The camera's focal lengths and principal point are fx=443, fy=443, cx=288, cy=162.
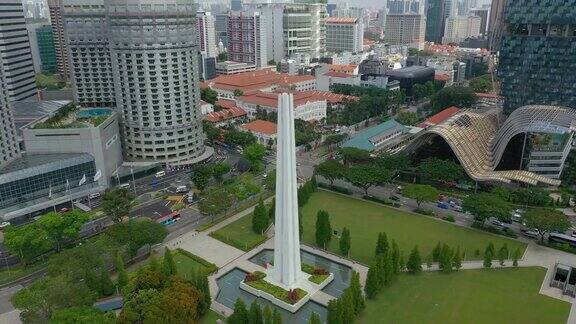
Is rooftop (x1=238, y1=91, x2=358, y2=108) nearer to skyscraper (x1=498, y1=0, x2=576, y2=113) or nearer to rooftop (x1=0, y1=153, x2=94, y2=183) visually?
skyscraper (x1=498, y1=0, x2=576, y2=113)

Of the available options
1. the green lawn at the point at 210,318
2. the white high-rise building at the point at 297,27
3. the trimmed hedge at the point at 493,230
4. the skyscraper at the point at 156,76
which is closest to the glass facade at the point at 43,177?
the skyscraper at the point at 156,76

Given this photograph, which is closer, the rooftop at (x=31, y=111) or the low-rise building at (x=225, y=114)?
the rooftop at (x=31, y=111)

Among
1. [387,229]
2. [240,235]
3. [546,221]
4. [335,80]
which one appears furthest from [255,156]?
[335,80]

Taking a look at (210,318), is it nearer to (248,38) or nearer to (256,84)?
(256,84)

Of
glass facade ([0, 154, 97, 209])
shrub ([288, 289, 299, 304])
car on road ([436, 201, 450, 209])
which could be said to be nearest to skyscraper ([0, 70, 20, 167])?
glass facade ([0, 154, 97, 209])

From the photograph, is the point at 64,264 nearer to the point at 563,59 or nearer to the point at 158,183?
the point at 158,183

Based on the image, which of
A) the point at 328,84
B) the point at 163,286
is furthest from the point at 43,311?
the point at 328,84

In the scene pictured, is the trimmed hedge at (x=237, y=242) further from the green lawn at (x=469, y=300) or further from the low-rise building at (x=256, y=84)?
the low-rise building at (x=256, y=84)
